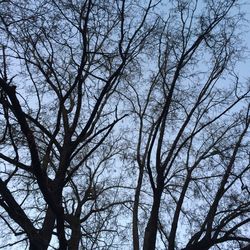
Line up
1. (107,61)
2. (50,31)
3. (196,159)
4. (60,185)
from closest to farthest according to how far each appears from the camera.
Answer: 1. (60,185)
2. (50,31)
3. (107,61)
4. (196,159)

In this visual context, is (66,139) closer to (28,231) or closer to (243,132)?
(28,231)

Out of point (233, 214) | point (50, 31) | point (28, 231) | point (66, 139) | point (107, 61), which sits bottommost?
point (28, 231)

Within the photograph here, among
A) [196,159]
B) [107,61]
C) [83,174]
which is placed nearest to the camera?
[107,61]

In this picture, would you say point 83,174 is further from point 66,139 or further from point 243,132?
point 243,132

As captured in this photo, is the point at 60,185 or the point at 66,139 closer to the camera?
the point at 60,185

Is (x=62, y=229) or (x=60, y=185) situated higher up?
(x=60, y=185)

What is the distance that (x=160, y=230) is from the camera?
399 inches

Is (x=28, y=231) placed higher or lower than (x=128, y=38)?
lower

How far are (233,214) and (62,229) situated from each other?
4139mm

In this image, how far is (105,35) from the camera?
9.21 m

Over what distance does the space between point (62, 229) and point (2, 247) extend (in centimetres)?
373

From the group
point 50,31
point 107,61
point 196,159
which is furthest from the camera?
point 196,159

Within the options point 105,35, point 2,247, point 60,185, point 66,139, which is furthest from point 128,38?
point 2,247

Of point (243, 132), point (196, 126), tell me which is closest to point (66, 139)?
point (196, 126)
